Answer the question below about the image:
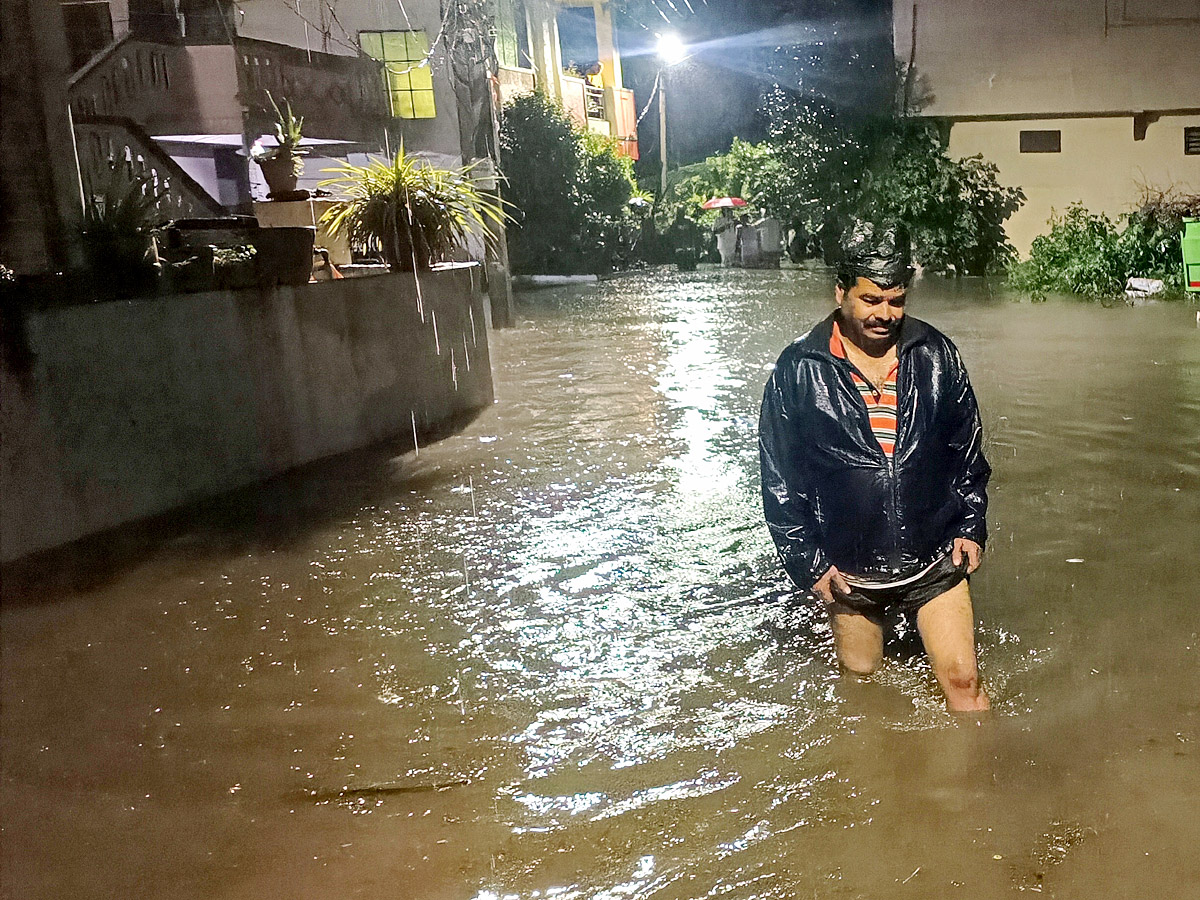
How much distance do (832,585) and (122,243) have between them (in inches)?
209

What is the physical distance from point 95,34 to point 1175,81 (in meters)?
17.8

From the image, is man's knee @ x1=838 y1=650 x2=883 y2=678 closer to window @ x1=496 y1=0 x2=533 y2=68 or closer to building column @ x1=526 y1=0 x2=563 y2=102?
window @ x1=496 y1=0 x2=533 y2=68

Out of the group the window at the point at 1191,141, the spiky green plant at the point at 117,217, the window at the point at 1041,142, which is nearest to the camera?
the spiky green plant at the point at 117,217

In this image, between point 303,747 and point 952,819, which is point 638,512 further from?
point 952,819

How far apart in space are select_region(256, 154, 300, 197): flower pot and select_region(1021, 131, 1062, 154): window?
1363cm

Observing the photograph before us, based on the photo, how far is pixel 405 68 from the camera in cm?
2195

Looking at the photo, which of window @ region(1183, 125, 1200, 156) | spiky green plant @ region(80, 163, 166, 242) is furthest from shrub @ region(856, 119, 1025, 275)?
spiky green plant @ region(80, 163, 166, 242)

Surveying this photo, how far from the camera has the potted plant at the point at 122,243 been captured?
6879 mm

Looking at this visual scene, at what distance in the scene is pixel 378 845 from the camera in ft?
10.9

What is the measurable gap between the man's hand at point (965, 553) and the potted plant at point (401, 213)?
253 inches

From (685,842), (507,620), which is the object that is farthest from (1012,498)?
(685,842)

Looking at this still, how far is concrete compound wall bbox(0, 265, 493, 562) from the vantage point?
20.2 feet

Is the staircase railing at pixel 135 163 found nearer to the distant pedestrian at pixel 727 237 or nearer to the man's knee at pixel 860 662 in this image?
the man's knee at pixel 860 662

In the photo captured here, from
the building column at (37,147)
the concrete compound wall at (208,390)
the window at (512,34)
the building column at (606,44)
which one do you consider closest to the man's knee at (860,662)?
the concrete compound wall at (208,390)
